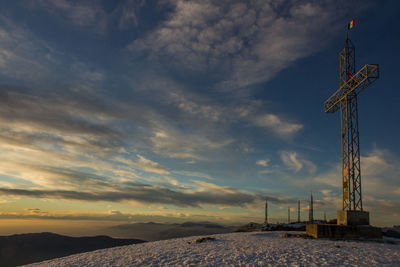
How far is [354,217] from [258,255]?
13252mm

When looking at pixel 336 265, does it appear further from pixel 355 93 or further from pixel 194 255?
pixel 355 93

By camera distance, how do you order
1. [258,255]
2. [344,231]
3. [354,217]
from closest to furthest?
[258,255]
[344,231]
[354,217]

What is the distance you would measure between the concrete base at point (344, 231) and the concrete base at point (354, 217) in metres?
0.53

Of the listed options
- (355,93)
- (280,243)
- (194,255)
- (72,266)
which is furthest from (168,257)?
(355,93)

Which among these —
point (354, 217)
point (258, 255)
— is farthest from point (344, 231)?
point (258, 255)

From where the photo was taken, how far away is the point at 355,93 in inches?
1117

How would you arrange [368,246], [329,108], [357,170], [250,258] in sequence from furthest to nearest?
[329,108] → [357,170] → [368,246] → [250,258]

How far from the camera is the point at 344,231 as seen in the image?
24156mm

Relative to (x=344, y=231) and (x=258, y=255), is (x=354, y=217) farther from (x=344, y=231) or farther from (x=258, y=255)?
(x=258, y=255)

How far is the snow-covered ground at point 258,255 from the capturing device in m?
16.0

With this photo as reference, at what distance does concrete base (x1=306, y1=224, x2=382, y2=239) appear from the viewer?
23.9m

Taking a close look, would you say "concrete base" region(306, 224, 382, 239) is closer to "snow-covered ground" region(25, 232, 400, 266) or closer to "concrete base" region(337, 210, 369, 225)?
"concrete base" region(337, 210, 369, 225)

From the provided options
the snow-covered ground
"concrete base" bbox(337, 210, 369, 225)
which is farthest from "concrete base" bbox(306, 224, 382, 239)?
the snow-covered ground

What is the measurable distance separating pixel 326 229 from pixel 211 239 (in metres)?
10.1
